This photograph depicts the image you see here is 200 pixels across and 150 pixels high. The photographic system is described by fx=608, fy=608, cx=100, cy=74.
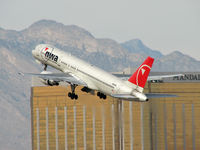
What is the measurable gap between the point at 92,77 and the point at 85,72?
2.22 meters

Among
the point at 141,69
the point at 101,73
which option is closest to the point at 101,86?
the point at 101,73

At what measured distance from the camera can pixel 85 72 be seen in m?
115

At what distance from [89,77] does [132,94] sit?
10996 millimetres

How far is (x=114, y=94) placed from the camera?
106 metres

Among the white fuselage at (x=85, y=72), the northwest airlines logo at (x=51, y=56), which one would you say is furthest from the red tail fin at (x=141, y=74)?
the northwest airlines logo at (x=51, y=56)

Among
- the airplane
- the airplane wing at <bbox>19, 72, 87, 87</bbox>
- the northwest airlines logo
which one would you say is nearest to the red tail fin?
the airplane

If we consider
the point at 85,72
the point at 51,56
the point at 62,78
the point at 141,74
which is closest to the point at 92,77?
the point at 85,72

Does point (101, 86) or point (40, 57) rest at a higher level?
point (40, 57)

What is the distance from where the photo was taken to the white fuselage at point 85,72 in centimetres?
10900

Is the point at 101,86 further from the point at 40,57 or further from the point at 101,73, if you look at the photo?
the point at 40,57

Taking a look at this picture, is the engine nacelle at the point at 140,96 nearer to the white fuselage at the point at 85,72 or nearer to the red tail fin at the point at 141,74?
the white fuselage at the point at 85,72

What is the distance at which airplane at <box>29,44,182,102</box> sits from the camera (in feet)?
349

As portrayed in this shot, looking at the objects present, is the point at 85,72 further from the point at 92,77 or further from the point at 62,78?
the point at 62,78

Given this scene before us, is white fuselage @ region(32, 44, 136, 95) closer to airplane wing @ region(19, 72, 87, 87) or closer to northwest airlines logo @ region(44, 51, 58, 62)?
northwest airlines logo @ region(44, 51, 58, 62)
